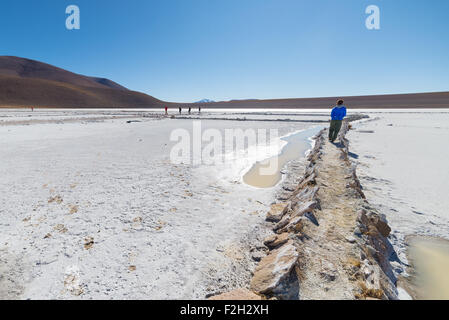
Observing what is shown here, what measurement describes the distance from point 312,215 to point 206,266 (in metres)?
1.63

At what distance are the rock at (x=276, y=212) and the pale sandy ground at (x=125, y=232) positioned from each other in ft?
0.45

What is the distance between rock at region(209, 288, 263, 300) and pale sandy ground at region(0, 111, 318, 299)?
169 millimetres

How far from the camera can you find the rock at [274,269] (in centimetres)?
199

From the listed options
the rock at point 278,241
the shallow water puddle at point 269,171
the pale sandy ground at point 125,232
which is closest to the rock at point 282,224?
the pale sandy ground at point 125,232

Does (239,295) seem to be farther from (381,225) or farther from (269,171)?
(269,171)

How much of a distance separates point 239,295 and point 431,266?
248cm

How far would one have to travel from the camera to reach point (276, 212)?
3928 millimetres

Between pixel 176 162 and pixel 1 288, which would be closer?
pixel 1 288

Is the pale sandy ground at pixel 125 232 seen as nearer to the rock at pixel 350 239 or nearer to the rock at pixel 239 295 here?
the rock at pixel 239 295

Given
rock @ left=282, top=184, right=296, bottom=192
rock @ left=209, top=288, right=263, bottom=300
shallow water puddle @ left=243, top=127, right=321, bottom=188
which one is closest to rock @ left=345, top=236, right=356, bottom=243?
rock @ left=209, top=288, right=263, bottom=300

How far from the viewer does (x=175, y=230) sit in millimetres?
3316
